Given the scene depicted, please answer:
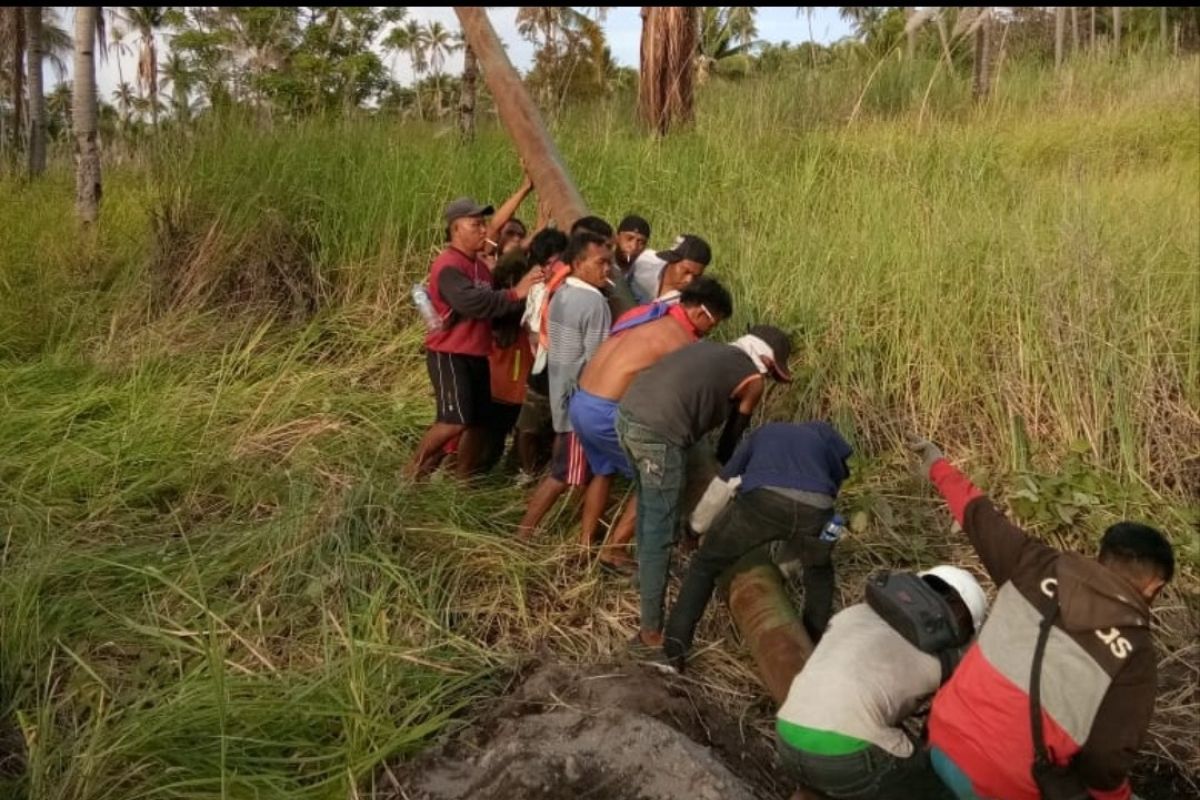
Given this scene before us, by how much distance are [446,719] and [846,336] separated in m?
3.15

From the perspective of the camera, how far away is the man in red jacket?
2533mm

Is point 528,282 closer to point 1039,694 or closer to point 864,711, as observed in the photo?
point 864,711

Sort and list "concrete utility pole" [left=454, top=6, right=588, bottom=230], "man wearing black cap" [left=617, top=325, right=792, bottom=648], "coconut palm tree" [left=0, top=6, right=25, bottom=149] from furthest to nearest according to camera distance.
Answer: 1. "coconut palm tree" [left=0, top=6, right=25, bottom=149]
2. "concrete utility pole" [left=454, top=6, right=588, bottom=230]
3. "man wearing black cap" [left=617, top=325, right=792, bottom=648]

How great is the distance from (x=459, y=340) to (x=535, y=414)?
53 centimetres

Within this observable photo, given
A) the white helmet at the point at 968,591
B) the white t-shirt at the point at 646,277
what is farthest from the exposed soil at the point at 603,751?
the white t-shirt at the point at 646,277

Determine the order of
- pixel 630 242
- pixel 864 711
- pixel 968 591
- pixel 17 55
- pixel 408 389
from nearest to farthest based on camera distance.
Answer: pixel 864 711, pixel 968 591, pixel 630 242, pixel 408 389, pixel 17 55

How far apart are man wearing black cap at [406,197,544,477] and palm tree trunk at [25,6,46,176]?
10983mm

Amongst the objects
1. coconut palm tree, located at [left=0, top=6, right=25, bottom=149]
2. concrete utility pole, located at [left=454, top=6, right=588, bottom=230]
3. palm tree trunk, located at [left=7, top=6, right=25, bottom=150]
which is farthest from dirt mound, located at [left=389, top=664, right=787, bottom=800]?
coconut palm tree, located at [left=0, top=6, right=25, bottom=149]

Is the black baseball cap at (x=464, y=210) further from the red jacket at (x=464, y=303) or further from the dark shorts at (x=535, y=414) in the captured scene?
the dark shorts at (x=535, y=414)

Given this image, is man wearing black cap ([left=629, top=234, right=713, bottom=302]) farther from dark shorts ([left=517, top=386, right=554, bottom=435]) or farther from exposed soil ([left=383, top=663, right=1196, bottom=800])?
exposed soil ([left=383, top=663, right=1196, bottom=800])

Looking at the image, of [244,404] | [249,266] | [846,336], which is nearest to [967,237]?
[846,336]

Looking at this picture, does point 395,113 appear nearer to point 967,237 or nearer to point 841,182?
point 841,182

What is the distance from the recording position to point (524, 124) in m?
6.36

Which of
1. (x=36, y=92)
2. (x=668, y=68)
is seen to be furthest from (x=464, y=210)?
(x=36, y=92)
